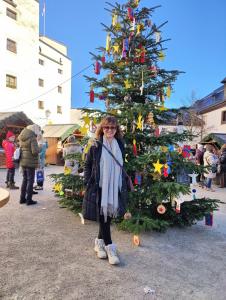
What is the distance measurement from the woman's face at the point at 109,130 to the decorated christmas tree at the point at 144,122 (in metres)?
1.17

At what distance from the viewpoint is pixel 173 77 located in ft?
16.9

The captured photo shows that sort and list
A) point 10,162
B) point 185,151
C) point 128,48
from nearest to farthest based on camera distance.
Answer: point 185,151, point 128,48, point 10,162

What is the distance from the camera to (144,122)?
16.8 ft

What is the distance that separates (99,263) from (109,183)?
1035 millimetres

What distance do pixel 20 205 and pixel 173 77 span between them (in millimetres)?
4393

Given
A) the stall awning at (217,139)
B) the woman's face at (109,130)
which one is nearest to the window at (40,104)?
the stall awning at (217,139)

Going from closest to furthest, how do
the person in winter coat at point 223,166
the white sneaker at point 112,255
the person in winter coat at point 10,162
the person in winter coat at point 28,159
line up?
the white sneaker at point 112,255 → the person in winter coat at point 28,159 → the person in winter coat at point 10,162 → the person in winter coat at point 223,166

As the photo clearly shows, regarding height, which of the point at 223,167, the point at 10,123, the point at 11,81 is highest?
the point at 11,81

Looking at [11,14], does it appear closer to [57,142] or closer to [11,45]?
[11,45]

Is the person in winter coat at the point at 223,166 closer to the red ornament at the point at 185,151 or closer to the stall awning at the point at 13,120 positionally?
the red ornament at the point at 185,151

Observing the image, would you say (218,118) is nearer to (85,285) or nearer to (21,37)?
(21,37)

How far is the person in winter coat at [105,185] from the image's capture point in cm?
337

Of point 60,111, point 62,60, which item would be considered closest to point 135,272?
point 60,111

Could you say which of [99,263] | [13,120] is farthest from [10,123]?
[99,263]
